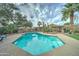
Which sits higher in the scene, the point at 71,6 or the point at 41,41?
the point at 71,6

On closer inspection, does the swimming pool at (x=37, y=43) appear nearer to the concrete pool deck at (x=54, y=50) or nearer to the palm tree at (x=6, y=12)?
the concrete pool deck at (x=54, y=50)

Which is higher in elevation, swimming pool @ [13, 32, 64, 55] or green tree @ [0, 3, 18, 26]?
green tree @ [0, 3, 18, 26]

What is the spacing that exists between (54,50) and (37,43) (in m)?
0.19

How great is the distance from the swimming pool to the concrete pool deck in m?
0.04

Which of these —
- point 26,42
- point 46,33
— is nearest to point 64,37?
point 46,33

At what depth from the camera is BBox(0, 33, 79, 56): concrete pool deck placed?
2549mm

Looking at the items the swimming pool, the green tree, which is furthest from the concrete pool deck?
the green tree

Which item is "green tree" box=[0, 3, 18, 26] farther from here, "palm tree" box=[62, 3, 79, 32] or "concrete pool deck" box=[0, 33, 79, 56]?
"palm tree" box=[62, 3, 79, 32]

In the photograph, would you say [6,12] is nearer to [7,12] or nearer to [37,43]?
[7,12]

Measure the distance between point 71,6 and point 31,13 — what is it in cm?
42

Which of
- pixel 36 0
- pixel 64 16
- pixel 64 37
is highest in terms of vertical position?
pixel 36 0

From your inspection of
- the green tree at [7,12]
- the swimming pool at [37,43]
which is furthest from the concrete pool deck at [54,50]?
the green tree at [7,12]

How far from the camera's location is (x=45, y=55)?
255 cm

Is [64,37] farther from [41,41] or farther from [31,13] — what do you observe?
[31,13]
